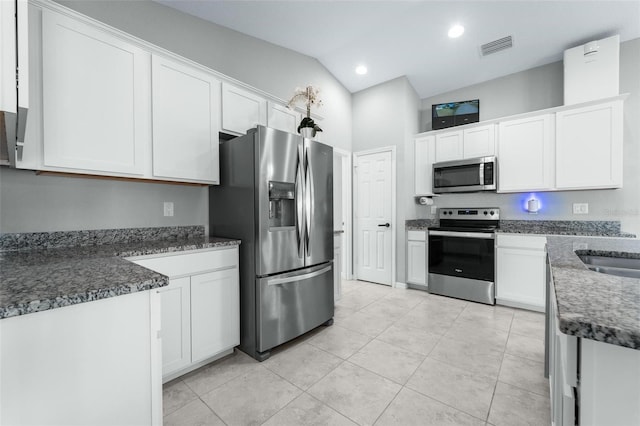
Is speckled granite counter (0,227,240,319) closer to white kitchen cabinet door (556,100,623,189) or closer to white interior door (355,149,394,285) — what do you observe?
white interior door (355,149,394,285)

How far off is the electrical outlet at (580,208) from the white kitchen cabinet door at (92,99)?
459 cm

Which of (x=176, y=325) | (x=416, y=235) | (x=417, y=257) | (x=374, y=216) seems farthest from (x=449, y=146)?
(x=176, y=325)

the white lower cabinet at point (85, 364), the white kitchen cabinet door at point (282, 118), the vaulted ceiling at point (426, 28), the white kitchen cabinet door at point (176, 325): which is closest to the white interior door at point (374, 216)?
the vaulted ceiling at point (426, 28)

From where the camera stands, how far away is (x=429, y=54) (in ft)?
11.5

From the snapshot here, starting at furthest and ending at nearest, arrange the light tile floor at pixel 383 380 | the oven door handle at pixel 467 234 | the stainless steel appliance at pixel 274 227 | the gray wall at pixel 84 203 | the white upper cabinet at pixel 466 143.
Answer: the white upper cabinet at pixel 466 143 → the oven door handle at pixel 467 234 → the stainless steel appliance at pixel 274 227 → the gray wall at pixel 84 203 → the light tile floor at pixel 383 380

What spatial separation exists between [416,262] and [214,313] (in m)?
2.91

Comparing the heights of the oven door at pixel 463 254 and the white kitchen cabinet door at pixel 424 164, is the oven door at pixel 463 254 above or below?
below

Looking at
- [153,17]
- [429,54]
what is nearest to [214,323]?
[153,17]

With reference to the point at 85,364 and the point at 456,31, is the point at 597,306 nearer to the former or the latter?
the point at 85,364

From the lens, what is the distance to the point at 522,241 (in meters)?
3.13

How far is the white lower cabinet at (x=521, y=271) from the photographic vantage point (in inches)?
119

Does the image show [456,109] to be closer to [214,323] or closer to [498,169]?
[498,169]

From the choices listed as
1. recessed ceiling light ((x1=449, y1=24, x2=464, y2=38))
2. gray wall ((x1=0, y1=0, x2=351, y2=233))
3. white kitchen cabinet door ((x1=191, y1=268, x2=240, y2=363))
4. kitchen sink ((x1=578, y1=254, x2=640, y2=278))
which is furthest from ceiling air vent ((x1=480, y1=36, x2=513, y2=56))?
white kitchen cabinet door ((x1=191, y1=268, x2=240, y2=363))

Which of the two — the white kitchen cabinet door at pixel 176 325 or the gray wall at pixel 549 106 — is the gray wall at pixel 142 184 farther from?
the gray wall at pixel 549 106
